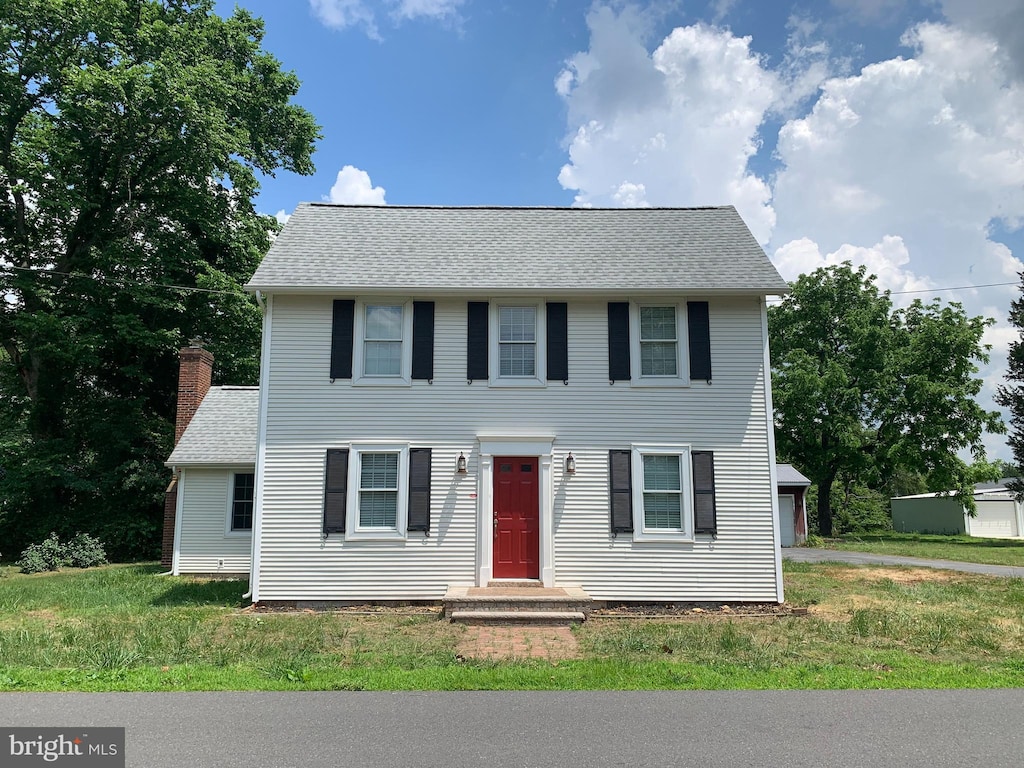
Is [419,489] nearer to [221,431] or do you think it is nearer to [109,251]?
[221,431]

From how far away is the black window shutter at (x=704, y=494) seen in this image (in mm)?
11555

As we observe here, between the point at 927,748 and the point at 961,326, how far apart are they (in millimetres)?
32496

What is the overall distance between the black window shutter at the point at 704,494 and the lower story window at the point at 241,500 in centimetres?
1074

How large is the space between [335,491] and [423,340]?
304 cm

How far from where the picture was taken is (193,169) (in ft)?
75.4

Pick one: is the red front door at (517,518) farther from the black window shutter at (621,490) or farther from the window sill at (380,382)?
the window sill at (380,382)

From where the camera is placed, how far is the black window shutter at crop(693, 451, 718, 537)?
1155 cm

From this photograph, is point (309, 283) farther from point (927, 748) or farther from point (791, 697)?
point (927, 748)

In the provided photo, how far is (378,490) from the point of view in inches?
458

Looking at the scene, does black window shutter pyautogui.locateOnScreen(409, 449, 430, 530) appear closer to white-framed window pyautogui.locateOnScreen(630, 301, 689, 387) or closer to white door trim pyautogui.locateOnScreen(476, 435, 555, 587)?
white door trim pyautogui.locateOnScreen(476, 435, 555, 587)

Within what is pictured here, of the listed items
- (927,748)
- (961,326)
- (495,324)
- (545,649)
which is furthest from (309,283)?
(961,326)

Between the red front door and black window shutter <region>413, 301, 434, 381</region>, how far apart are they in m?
2.03

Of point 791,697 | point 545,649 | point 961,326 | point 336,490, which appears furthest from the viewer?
point 961,326

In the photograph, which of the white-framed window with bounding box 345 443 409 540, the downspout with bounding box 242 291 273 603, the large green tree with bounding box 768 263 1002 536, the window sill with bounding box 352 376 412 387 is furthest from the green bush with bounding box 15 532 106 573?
the large green tree with bounding box 768 263 1002 536
